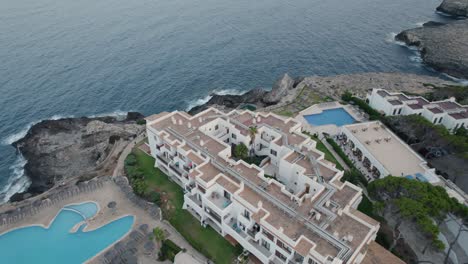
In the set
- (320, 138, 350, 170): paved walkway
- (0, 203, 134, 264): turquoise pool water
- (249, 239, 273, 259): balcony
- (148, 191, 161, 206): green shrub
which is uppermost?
(249, 239, 273, 259): balcony

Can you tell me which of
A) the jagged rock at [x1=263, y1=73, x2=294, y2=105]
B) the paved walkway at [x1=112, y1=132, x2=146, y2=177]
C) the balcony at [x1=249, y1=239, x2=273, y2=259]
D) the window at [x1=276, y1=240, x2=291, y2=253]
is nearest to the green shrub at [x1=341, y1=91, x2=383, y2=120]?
the jagged rock at [x1=263, y1=73, x2=294, y2=105]

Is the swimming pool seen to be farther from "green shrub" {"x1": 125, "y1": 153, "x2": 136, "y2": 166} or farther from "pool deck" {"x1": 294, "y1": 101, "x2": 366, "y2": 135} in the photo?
"green shrub" {"x1": 125, "y1": 153, "x2": 136, "y2": 166}

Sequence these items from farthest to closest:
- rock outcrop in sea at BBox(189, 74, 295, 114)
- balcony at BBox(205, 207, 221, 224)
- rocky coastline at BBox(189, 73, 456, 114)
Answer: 1. rock outcrop in sea at BBox(189, 74, 295, 114)
2. rocky coastline at BBox(189, 73, 456, 114)
3. balcony at BBox(205, 207, 221, 224)

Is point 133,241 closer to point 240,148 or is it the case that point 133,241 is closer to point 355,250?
point 240,148

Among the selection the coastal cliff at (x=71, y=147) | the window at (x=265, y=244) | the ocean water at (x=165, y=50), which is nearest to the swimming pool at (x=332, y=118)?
the ocean water at (x=165, y=50)

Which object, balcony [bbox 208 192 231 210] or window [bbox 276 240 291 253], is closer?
window [bbox 276 240 291 253]

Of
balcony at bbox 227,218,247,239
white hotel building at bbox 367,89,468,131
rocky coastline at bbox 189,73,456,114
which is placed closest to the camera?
balcony at bbox 227,218,247,239

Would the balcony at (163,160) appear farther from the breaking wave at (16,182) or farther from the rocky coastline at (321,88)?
the breaking wave at (16,182)

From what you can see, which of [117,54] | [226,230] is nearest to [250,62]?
[117,54]
